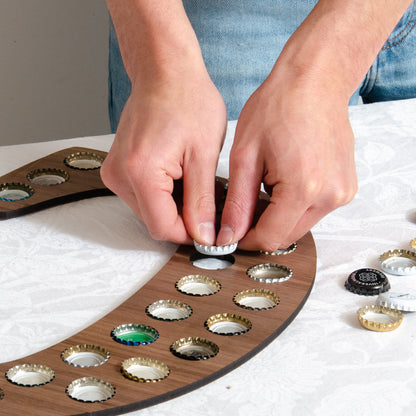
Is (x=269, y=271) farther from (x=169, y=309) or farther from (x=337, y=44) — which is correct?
(x=337, y=44)

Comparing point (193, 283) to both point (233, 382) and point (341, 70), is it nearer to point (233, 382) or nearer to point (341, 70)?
point (233, 382)

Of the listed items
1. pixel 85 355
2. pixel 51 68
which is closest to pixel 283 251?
pixel 85 355

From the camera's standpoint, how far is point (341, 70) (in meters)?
0.78

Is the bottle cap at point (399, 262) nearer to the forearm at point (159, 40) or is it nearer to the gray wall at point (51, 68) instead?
the forearm at point (159, 40)

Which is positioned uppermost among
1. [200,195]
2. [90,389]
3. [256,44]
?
[256,44]

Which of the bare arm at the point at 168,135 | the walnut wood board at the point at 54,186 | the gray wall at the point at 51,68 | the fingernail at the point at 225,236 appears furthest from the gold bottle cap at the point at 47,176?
the gray wall at the point at 51,68

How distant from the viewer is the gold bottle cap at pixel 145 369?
57 cm

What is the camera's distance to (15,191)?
2.90ft

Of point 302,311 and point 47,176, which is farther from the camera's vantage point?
point 47,176

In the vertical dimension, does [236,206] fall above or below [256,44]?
below

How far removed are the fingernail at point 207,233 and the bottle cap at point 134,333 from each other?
145 millimetres

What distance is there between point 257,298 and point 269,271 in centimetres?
5

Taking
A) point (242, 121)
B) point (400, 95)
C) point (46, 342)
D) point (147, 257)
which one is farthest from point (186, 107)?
point (400, 95)

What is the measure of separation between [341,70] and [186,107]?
174 mm
